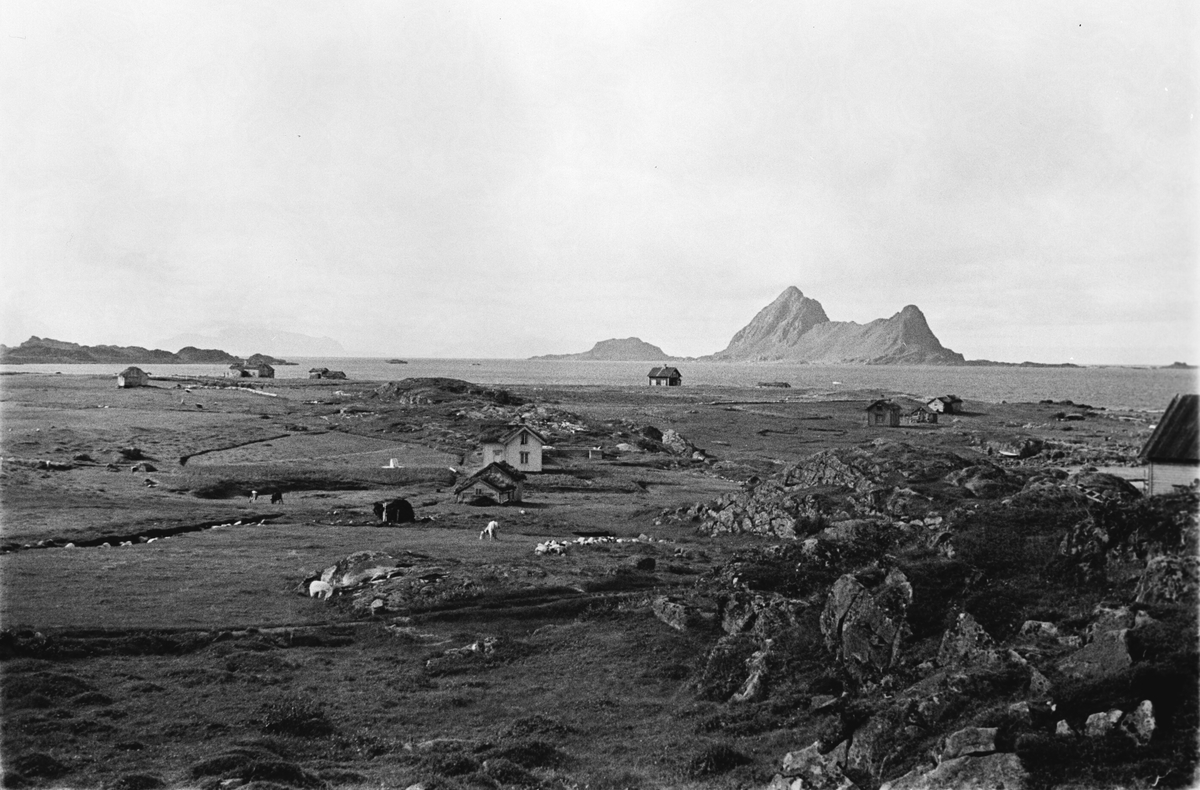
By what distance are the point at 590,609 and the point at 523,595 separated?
142 inches

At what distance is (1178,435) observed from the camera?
23547mm

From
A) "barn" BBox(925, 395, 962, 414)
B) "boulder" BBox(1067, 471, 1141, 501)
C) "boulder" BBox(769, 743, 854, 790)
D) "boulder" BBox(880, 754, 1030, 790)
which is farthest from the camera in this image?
"barn" BBox(925, 395, 962, 414)

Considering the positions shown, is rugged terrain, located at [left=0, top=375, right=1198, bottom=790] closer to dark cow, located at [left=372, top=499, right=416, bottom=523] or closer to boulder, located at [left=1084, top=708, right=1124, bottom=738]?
boulder, located at [left=1084, top=708, right=1124, bottom=738]

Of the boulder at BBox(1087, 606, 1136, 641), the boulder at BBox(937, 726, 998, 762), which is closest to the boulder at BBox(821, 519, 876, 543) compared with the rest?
the boulder at BBox(1087, 606, 1136, 641)

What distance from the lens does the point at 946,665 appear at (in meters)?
22.7

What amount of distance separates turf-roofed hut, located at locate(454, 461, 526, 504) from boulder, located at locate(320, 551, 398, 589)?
24.2 m

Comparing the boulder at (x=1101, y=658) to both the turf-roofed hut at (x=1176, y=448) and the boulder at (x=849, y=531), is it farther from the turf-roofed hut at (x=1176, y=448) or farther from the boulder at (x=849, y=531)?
the boulder at (x=849, y=531)

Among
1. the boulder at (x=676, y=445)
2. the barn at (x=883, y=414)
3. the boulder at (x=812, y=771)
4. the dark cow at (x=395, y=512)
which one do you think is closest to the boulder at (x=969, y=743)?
the boulder at (x=812, y=771)

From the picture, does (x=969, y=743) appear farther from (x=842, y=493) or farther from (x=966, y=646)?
(x=842, y=493)

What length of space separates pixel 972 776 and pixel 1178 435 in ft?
46.0

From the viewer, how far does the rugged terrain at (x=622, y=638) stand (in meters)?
18.9

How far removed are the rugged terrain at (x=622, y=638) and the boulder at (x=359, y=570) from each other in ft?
0.58

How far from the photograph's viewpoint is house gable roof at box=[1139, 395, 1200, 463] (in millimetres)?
22859

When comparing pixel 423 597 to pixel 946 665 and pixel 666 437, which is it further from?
pixel 666 437
